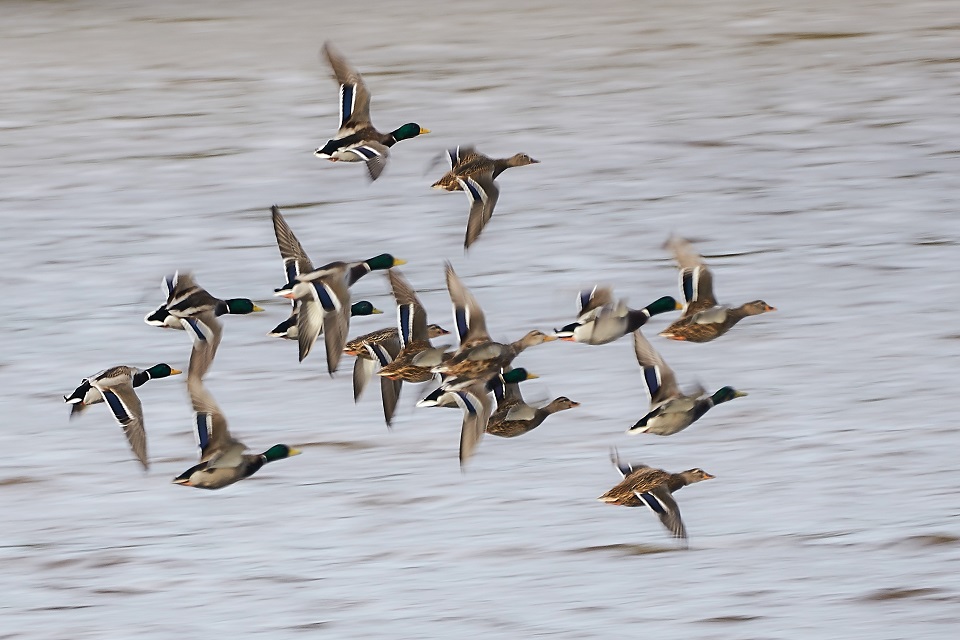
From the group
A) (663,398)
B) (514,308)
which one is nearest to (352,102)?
(663,398)

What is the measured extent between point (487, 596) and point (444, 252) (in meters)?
4.26

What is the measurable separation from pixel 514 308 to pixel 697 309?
1953 millimetres

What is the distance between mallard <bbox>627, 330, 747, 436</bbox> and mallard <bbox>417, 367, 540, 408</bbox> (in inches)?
18.3

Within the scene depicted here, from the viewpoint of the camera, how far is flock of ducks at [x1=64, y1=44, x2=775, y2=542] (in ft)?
22.0

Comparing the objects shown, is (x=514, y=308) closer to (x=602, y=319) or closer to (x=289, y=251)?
(x=602, y=319)

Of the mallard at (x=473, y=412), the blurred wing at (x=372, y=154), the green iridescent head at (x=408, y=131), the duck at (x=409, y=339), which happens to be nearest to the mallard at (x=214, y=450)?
the duck at (x=409, y=339)

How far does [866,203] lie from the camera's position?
1110 centimetres

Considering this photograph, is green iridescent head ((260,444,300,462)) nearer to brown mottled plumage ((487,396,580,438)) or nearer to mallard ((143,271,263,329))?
mallard ((143,271,263,329))

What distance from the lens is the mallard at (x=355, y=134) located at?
25.1ft

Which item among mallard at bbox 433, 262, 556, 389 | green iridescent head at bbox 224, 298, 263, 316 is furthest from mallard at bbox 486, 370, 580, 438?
green iridescent head at bbox 224, 298, 263, 316

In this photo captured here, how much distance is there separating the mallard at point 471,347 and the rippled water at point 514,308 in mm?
672

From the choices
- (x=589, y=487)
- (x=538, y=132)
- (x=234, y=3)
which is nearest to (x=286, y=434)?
(x=589, y=487)

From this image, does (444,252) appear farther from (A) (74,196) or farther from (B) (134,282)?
(A) (74,196)

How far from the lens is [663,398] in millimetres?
7082
